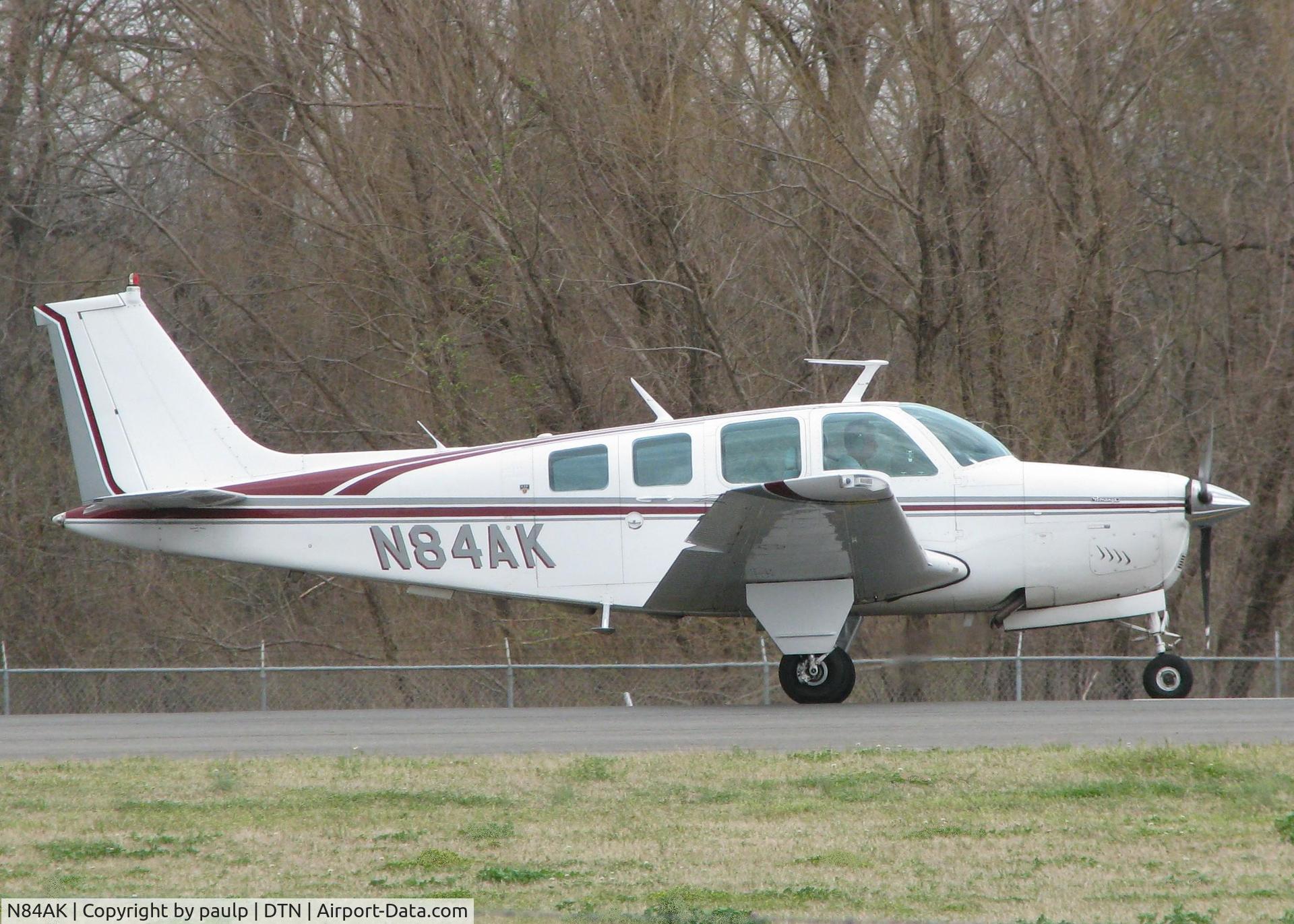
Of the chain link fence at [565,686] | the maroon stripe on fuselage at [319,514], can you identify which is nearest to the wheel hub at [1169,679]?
the chain link fence at [565,686]

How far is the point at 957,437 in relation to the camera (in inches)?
453

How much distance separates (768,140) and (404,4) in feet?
16.9

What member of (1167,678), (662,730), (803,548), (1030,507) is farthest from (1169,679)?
(662,730)

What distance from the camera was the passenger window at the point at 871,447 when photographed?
36.5ft

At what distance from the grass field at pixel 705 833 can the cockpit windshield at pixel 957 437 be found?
12.9 feet

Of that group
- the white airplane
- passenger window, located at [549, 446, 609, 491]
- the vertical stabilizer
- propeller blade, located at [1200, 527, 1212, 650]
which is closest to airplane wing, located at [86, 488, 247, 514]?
the white airplane

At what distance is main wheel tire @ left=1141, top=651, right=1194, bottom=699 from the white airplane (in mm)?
26

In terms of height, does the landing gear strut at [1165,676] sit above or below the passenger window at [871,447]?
below

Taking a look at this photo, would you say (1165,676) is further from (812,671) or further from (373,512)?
(373,512)

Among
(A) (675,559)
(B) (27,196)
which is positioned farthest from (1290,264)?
(B) (27,196)

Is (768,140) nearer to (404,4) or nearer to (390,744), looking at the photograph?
(404,4)

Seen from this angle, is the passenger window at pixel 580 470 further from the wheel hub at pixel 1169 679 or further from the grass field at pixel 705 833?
the wheel hub at pixel 1169 679

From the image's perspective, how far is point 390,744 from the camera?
9.37m

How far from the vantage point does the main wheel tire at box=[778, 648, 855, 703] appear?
11.8 m
